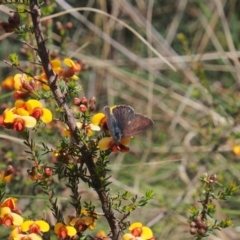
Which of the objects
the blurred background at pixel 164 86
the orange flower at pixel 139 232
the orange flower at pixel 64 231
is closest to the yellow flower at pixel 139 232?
the orange flower at pixel 139 232

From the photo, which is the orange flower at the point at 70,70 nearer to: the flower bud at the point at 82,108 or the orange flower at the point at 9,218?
the flower bud at the point at 82,108

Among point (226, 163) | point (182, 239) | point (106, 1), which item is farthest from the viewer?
point (106, 1)

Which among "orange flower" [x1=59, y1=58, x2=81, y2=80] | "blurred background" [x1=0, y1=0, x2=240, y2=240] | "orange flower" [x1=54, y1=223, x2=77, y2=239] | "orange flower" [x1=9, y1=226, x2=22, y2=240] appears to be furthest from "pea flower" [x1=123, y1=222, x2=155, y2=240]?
"blurred background" [x1=0, y1=0, x2=240, y2=240]

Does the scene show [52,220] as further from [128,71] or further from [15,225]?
[128,71]

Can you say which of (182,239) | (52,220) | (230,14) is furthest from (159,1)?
(52,220)

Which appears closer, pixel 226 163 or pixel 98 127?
pixel 98 127

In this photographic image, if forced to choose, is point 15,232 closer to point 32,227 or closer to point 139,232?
point 32,227

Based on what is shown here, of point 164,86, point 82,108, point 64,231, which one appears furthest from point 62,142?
point 164,86
